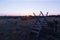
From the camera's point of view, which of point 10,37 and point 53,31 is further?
point 53,31

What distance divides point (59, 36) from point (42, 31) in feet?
4.77

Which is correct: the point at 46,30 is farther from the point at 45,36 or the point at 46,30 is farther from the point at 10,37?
the point at 10,37

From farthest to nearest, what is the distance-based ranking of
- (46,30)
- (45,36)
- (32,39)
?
(46,30) → (45,36) → (32,39)

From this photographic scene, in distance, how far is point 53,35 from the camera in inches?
547

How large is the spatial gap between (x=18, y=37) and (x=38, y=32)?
156 centimetres

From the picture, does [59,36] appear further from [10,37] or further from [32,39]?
[10,37]

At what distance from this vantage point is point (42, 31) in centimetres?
1427

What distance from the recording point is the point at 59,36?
44.8 ft

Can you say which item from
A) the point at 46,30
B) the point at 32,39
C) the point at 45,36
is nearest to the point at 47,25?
the point at 46,30

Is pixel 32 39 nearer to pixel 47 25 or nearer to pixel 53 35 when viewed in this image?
pixel 53 35

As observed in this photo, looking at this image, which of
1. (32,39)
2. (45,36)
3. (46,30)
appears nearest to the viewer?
(32,39)

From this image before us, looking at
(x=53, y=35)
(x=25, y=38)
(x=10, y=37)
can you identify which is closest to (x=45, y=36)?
(x=53, y=35)

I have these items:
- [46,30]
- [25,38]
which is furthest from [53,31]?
[25,38]

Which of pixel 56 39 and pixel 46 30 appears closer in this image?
pixel 56 39
